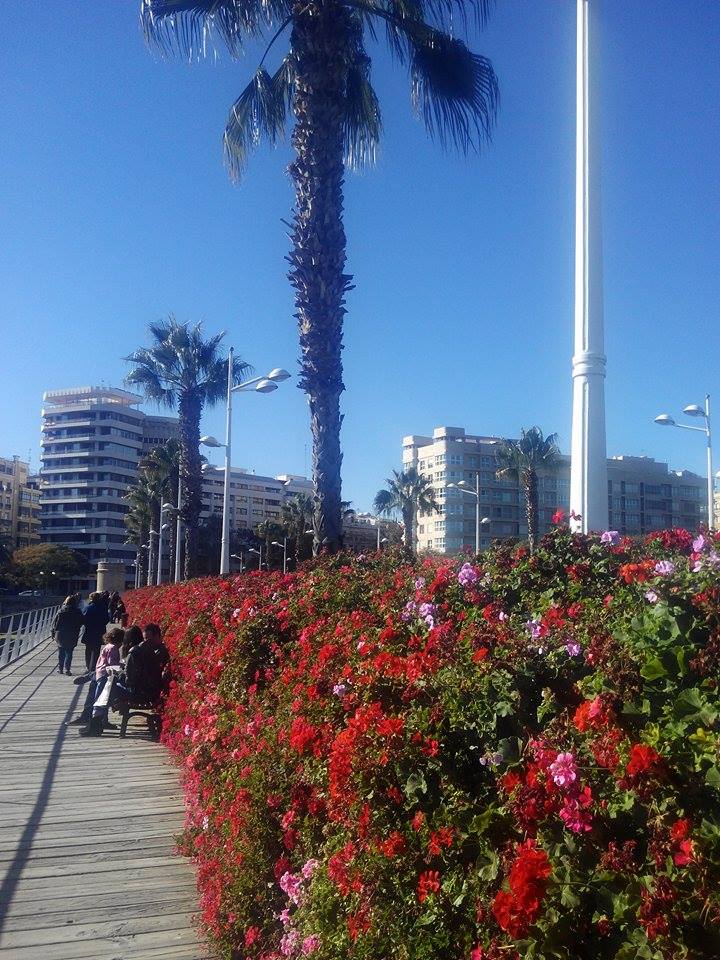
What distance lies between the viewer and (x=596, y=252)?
6.98 m

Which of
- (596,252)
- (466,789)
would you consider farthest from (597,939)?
(596,252)

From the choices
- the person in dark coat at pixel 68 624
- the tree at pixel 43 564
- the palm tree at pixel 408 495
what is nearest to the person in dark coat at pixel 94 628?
the person in dark coat at pixel 68 624

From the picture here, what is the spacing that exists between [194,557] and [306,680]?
22512 mm

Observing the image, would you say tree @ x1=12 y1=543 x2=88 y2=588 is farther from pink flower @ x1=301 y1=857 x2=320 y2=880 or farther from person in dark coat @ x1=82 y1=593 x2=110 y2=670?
pink flower @ x1=301 y1=857 x2=320 y2=880

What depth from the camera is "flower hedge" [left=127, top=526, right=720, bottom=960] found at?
1893 mm

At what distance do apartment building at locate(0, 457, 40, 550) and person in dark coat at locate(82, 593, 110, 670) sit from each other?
103m

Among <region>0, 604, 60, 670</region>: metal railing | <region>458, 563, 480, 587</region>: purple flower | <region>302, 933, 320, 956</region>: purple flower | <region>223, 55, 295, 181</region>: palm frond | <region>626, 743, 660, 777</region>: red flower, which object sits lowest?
<region>0, 604, 60, 670</region>: metal railing

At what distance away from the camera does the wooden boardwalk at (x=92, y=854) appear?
382 cm

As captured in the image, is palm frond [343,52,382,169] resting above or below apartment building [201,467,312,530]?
below

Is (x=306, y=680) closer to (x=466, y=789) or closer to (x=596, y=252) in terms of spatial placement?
(x=466, y=789)

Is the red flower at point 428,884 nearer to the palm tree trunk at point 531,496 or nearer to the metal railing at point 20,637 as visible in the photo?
the metal railing at point 20,637

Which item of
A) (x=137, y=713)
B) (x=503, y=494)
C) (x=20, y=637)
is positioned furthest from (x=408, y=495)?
(x=137, y=713)

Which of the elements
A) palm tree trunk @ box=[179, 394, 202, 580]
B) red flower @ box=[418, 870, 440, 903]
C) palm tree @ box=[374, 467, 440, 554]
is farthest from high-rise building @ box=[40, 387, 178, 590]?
red flower @ box=[418, 870, 440, 903]

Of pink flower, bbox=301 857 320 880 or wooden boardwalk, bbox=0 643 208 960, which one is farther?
wooden boardwalk, bbox=0 643 208 960
